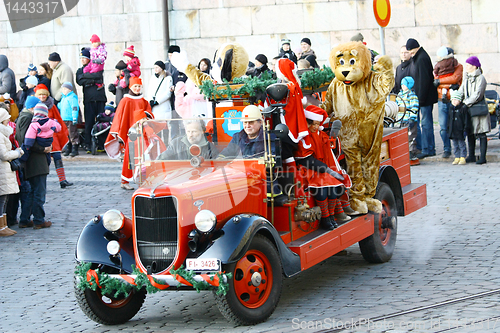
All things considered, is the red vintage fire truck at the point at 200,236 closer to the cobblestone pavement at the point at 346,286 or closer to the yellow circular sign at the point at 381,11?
the cobblestone pavement at the point at 346,286

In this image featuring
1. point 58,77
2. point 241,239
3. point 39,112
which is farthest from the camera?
point 58,77

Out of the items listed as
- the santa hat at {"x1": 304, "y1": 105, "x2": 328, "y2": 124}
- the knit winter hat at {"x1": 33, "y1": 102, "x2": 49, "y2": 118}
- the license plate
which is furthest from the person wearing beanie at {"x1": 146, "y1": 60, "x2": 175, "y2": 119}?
the license plate

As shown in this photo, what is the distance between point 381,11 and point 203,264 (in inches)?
251

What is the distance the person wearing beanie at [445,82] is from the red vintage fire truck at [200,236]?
813cm

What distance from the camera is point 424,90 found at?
14.6m

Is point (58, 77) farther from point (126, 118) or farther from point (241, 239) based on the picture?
point (241, 239)

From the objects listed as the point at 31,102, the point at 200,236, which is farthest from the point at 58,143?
the point at 200,236

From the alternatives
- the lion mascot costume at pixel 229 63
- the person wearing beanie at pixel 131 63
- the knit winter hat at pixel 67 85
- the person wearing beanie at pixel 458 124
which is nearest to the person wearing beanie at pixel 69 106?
the knit winter hat at pixel 67 85

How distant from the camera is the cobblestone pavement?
20.0 feet

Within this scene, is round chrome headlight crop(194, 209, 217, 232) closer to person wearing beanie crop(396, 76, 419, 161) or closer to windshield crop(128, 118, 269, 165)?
windshield crop(128, 118, 269, 165)

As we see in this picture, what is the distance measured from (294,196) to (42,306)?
257 centimetres

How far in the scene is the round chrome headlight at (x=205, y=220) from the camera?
5.90 m

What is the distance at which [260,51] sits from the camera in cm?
1842

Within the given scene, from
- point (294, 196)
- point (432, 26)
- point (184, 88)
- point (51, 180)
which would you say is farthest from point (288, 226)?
point (432, 26)
